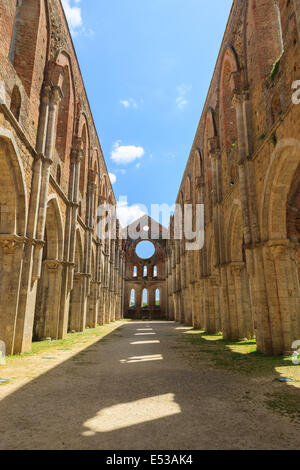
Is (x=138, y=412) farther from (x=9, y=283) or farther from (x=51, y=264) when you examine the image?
(x=51, y=264)

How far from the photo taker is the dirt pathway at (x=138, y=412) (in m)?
2.96

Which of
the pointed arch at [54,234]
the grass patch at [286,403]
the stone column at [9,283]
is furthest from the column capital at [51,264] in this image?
the grass patch at [286,403]

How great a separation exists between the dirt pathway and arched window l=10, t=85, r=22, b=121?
25.2ft

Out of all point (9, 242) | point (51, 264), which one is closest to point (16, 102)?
point (9, 242)

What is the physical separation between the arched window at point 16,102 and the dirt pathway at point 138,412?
7683 millimetres

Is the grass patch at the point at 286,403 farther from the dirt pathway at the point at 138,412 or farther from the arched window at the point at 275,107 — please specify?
the arched window at the point at 275,107

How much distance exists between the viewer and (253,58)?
10.8 meters

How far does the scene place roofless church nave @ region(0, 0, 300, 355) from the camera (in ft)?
28.0

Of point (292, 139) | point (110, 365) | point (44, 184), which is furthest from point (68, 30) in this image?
point (110, 365)

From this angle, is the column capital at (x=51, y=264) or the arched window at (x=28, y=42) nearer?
the arched window at (x=28, y=42)

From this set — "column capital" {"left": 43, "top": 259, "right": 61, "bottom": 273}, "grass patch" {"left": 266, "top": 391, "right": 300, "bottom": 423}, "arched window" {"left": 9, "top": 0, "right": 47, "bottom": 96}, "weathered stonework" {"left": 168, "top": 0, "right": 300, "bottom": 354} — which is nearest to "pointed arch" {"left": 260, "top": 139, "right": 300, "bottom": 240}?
"weathered stonework" {"left": 168, "top": 0, "right": 300, "bottom": 354}
